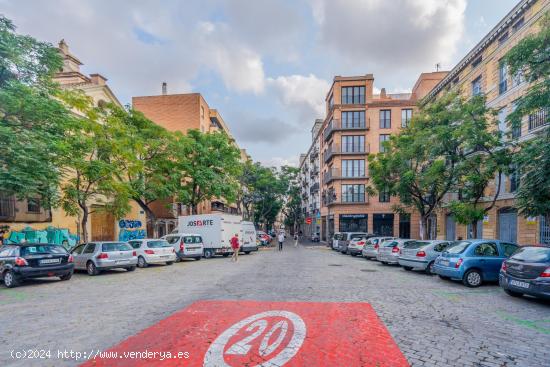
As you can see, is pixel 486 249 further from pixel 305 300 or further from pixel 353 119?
pixel 353 119

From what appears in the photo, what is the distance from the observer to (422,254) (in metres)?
13.4

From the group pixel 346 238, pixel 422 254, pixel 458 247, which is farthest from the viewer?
pixel 346 238

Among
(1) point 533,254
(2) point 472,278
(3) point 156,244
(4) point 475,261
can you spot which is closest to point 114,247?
(3) point 156,244

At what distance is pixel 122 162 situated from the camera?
1836cm

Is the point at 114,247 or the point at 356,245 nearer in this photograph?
the point at 114,247

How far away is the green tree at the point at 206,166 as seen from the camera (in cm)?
2550

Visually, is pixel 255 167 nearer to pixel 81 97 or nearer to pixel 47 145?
pixel 81 97

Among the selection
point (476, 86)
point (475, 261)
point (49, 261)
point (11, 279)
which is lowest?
point (11, 279)

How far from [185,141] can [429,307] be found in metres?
21.1

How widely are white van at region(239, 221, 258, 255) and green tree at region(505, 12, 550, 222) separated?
17253 millimetres

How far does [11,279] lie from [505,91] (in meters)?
27.4

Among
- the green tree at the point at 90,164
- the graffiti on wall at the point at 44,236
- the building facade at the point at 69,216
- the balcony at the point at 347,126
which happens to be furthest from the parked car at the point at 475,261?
the balcony at the point at 347,126

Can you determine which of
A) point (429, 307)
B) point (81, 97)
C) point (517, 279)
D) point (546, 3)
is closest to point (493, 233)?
point (546, 3)

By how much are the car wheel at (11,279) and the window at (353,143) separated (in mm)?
36607
